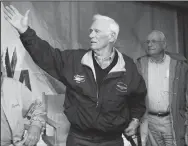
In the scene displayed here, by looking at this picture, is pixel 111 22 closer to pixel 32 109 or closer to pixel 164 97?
pixel 164 97

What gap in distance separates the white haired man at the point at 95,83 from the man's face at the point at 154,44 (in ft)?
0.64

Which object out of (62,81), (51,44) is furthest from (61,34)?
(62,81)

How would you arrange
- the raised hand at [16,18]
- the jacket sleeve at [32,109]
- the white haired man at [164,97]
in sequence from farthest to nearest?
the white haired man at [164,97]
the jacket sleeve at [32,109]
the raised hand at [16,18]

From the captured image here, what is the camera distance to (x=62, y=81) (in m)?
1.57

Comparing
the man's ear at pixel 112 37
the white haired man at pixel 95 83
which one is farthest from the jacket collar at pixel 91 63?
the man's ear at pixel 112 37

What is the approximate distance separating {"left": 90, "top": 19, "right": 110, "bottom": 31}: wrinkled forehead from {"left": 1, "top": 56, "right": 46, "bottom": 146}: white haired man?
0.48m

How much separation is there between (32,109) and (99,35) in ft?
1.67

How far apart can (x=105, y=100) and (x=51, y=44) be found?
41 centimetres

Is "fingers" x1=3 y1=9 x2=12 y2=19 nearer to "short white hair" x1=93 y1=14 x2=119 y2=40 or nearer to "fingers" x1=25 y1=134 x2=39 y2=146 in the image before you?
"short white hair" x1=93 y1=14 x2=119 y2=40

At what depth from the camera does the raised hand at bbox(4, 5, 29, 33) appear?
141cm

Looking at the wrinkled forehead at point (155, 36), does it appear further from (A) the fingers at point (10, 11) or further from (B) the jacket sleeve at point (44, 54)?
(A) the fingers at point (10, 11)

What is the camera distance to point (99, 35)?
1.54 metres

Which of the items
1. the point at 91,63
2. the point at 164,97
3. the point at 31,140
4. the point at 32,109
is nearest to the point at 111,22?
the point at 91,63

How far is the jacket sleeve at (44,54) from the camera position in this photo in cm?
141
